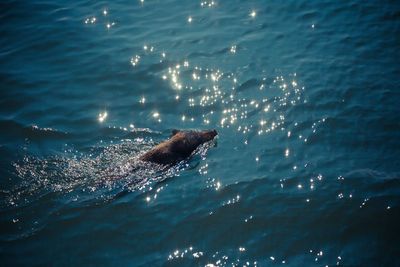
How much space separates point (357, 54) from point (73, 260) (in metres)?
8.32

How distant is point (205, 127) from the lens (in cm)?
859

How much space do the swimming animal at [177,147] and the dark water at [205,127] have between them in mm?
185

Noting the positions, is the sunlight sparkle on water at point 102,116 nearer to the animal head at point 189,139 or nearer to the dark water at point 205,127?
the dark water at point 205,127

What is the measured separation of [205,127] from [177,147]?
1135 mm

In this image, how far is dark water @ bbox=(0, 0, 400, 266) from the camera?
254 inches

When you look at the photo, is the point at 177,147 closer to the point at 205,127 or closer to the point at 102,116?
the point at 205,127

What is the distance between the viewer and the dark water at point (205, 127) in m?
6.45

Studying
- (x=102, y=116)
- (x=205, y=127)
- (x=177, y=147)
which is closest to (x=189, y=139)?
(x=177, y=147)

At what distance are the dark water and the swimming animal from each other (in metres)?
0.19

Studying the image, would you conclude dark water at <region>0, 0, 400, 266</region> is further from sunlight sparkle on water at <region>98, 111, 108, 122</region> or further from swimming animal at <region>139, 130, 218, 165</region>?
swimming animal at <region>139, 130, 218, 165</region>

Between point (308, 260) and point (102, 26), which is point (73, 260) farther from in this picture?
point (102, 26)

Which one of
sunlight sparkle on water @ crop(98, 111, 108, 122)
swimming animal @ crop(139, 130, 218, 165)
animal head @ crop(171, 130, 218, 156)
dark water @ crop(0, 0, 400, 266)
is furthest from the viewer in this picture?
sunlight sparkle on water @ crop(98, 111, 108, 122)

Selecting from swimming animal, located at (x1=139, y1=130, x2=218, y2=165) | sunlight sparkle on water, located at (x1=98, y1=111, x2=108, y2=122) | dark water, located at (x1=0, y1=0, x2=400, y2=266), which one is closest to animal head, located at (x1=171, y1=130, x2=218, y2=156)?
swimming animal, located at (x1=139, y1=130, x2=218, y2=165)

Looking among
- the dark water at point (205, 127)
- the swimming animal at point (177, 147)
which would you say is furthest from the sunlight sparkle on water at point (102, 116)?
the swimming animal at point (177, 147)
